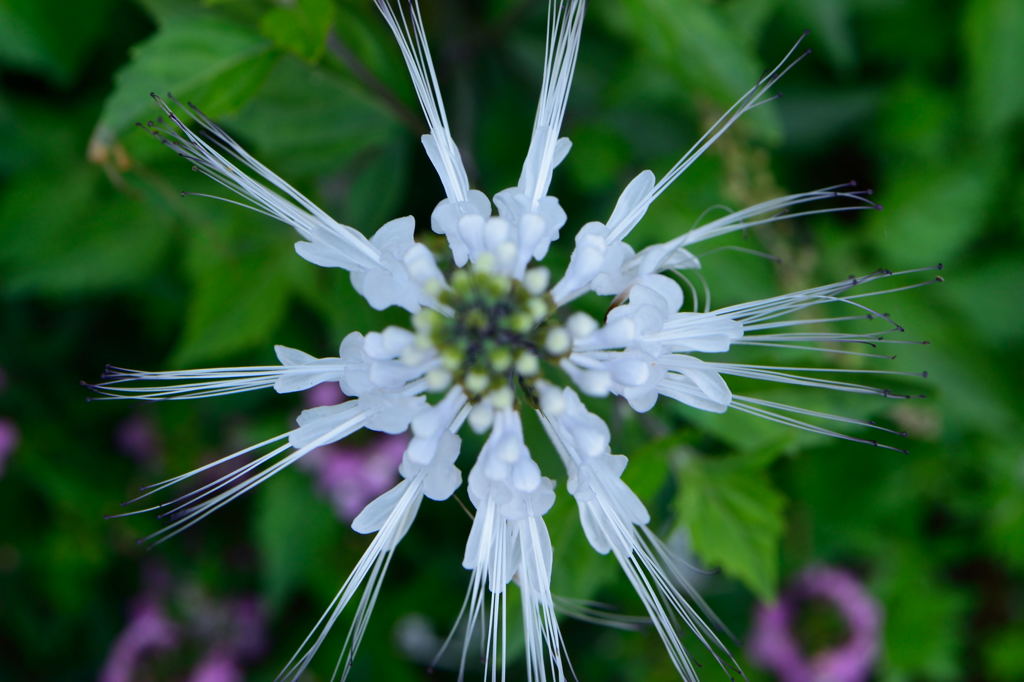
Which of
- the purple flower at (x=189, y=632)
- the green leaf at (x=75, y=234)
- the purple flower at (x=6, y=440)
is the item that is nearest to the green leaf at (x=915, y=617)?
the purple flower at (x=189, y=632)

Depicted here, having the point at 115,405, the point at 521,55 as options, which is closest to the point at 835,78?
the point at 521,55

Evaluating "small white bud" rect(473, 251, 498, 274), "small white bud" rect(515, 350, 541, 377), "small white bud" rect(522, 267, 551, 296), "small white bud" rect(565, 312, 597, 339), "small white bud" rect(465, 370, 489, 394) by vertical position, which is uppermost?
"small white bud" rect(473, 251, 498, 274)

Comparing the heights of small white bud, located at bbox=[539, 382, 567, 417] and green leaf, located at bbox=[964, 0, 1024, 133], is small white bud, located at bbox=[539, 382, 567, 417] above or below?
below

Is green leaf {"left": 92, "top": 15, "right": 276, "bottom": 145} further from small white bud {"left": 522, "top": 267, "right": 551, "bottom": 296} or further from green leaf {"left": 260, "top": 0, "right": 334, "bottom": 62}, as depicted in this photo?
small white bud {"left": 522, "top": 267, "right": 551, "bottom": 296}

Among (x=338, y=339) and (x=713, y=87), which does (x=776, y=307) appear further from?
(x=338, y=339)

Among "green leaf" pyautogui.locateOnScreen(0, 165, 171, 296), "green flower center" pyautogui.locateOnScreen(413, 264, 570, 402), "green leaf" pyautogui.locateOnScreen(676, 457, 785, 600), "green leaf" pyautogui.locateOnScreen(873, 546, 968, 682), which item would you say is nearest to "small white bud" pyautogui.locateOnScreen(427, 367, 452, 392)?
"green flower center" pyautogui.locateOnScreen(413, 264, 570, 402)
